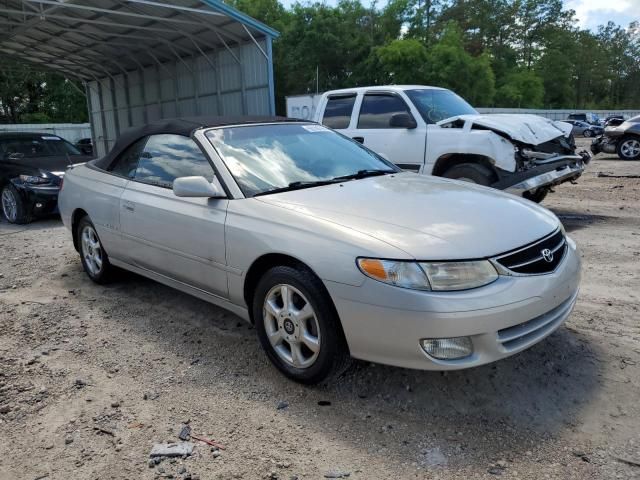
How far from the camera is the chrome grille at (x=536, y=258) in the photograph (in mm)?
2705

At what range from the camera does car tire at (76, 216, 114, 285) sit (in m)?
4.89

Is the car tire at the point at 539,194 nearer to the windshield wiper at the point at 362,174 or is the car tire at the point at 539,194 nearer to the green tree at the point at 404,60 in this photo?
the windshield wiper at the point at 362,174

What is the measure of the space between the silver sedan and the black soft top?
1.2 inches

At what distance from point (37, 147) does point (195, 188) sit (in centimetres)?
762

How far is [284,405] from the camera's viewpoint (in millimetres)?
2920

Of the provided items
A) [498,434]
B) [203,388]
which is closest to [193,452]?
[203,388]

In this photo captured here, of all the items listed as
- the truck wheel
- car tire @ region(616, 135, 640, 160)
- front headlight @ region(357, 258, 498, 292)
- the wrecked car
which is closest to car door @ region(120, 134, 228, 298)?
front headlight @ region(357, 258, 498, 292)

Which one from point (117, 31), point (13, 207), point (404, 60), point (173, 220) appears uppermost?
point (404, 60)

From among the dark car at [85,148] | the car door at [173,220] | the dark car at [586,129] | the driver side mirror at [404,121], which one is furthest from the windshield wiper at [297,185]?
the dark car at [586,129]

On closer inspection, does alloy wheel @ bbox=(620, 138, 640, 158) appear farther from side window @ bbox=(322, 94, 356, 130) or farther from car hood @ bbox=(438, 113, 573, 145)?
side window @ bbox=(322, 94, 356, 130)

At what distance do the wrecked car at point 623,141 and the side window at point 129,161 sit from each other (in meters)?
14.8

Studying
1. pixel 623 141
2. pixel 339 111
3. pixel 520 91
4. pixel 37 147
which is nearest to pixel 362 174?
pixel 339 111

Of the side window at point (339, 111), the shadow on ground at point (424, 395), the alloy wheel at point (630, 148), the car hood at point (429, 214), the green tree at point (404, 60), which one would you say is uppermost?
the green tree at point (404, 60)

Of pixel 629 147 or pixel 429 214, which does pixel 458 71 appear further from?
pixel 429 214
